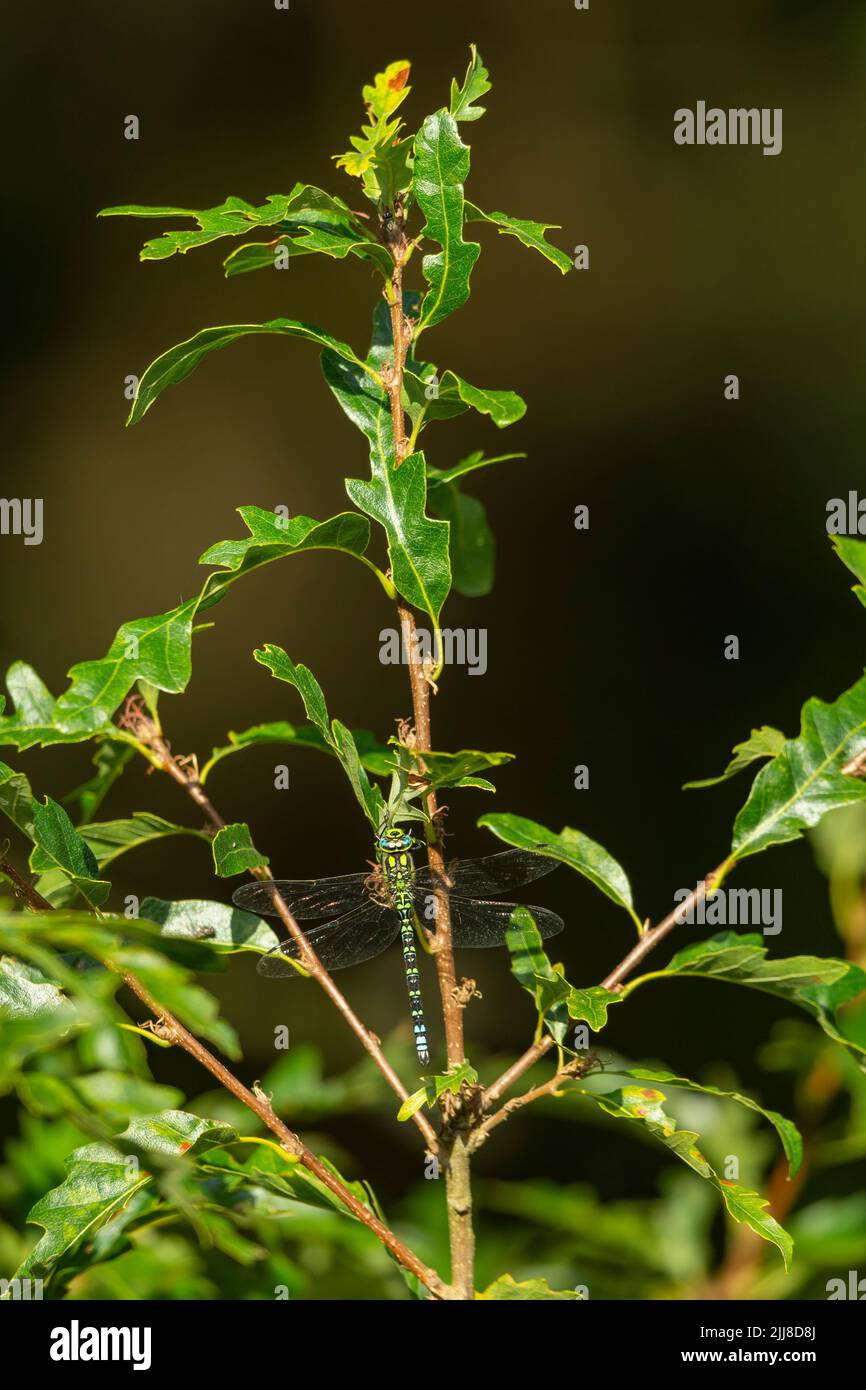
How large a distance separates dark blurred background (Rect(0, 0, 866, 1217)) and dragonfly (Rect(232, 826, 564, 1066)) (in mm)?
1163

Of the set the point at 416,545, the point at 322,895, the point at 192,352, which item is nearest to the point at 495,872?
the point at 322,895

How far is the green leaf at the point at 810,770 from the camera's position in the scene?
797mm

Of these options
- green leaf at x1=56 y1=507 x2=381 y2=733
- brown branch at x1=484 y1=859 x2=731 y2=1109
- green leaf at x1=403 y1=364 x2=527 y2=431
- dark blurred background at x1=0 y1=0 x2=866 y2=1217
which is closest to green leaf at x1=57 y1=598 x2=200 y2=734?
green leaf at x1=56 y1=507 x2=381 y2=733

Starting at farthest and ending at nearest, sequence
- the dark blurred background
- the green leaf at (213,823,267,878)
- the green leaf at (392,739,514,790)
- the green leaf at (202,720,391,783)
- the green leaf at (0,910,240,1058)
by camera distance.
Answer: the dark blurred background, the green leaf at (202,720,391,783), the green leaf at (213,823,267,878), the green leaf at (392,739,514,790), the green leaf at (0,910,240,1058)

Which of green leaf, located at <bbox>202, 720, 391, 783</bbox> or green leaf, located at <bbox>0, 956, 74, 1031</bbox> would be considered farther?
green leaf, located at <bbox>202, 720, 391, 783</bbox>

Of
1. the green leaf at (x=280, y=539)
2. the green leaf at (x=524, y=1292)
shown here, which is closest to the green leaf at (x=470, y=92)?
the green leaf at (x=280, y=539)

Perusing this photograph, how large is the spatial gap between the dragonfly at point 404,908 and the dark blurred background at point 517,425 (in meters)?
1.16

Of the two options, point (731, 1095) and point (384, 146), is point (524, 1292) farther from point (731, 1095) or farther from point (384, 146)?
point (384, 146)

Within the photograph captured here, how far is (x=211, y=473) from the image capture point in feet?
8.27

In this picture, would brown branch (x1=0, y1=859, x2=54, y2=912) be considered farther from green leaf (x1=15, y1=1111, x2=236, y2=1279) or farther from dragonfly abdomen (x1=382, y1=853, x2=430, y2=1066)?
dragonfly abdomen (x1=382, y1=853, x2=430, y2=1066)

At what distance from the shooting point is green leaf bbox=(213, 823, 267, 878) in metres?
0.79

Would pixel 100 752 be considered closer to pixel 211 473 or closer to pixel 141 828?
pixel 141 828

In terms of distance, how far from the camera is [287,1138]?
28.7 inches

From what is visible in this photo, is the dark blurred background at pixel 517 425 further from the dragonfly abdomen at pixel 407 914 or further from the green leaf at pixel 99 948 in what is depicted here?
the green leaf at pixel 99 948
